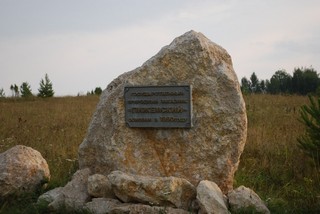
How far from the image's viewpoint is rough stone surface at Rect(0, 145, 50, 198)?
6.36 metres

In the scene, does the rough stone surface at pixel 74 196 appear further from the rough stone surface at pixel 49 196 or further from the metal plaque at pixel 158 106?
the metal plaque at pixel 158 106

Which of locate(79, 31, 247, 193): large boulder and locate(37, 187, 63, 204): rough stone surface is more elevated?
locate(79, 31, 247, 193): large boulder

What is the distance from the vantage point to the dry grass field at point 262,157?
6156 millimetres

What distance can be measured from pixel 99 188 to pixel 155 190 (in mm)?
947

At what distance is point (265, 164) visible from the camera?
770cm

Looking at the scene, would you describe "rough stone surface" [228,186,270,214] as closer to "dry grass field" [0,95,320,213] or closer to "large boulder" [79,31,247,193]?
"dry grass field" [0,95,320,213]

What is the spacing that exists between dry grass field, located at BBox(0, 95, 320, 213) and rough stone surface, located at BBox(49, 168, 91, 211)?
14.1 inches

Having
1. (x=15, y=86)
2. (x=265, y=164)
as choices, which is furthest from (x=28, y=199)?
(x=15, y=86)

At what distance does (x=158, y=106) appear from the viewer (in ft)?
20.0

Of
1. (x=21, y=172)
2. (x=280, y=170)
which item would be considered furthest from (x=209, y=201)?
(x=21, y=172)

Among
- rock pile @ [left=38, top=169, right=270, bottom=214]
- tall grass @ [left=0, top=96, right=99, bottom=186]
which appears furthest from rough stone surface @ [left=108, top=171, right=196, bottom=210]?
tall grass @ [left=0, top=96, right=99, bottom=186]

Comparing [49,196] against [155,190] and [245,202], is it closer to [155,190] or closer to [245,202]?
[155,190]

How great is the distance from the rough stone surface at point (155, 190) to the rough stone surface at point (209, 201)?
29 centimetres

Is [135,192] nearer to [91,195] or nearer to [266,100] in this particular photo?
[91,195]
